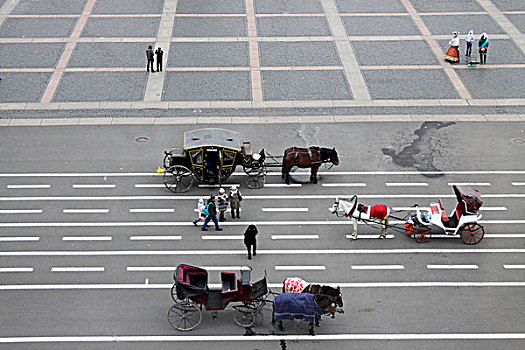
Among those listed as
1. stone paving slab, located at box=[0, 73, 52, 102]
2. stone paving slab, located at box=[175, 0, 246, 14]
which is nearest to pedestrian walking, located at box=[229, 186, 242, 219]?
stone paving slab, located at box=[0, 73, 52, 102]

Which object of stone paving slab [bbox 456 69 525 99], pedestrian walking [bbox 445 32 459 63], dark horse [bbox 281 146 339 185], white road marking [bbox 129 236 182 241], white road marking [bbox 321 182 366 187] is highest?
pedestrian walking [bbox 445 32 459 63]

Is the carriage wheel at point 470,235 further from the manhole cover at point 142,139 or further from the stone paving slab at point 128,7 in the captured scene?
the stone paving slab at point 128,7

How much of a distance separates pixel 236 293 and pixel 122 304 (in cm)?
353

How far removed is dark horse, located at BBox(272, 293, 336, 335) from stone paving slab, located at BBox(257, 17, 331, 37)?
21.8 m

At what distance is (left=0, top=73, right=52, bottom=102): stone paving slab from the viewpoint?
30.2 metres

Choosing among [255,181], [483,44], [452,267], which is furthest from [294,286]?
[483,44]

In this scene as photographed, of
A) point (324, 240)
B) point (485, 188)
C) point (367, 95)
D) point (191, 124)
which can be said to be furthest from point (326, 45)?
point (324, 240)

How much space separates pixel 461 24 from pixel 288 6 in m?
10.0

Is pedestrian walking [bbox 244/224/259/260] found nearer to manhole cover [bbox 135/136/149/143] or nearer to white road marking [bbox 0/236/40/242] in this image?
white road marking [bbox 0/236/40/242]

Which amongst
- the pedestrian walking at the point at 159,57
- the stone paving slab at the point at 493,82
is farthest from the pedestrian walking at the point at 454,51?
the pedestrian walking at the point at 159,57

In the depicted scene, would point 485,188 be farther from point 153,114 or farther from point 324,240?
point 153,114

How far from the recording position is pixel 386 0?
40.0m

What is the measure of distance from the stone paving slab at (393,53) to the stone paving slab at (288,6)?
5.12 metres

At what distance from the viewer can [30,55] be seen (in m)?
33.7
